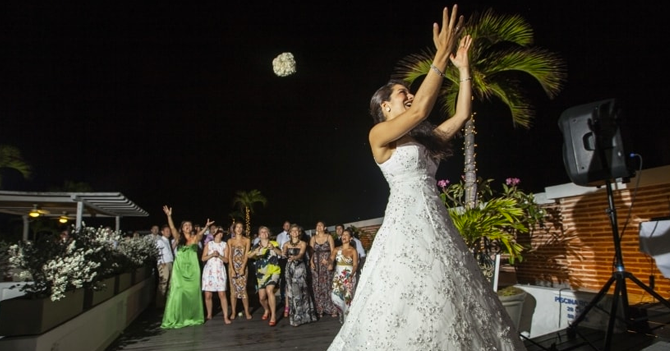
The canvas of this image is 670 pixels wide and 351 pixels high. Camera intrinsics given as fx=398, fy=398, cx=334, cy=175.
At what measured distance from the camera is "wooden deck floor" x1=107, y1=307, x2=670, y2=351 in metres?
3.58

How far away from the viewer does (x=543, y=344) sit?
11.9ft

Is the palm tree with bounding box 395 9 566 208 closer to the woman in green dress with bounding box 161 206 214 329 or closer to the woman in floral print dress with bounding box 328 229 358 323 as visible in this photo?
the woman in floral print dress with bounding box 328 229 358 323

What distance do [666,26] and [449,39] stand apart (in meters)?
11.1

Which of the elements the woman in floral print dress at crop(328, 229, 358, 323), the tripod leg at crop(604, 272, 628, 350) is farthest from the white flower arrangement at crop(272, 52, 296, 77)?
the tripod leg at crop(604, 272, 628, 350)

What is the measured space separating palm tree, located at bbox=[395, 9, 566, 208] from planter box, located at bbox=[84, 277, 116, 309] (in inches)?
188

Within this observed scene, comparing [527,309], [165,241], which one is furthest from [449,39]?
[165,241]

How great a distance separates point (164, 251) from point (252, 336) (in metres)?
4.84

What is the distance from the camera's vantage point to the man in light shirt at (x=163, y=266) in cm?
933

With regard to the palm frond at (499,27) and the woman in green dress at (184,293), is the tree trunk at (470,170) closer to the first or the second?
the palm frond at (499,27)

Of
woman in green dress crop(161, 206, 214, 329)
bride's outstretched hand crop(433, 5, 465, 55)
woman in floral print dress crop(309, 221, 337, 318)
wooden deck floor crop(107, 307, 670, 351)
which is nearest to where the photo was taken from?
bride's outstretched hand crop(433, 5, 465, 55)

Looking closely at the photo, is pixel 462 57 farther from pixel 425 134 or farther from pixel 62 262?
pixel 62 262

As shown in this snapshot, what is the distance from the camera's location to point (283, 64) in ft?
39.4

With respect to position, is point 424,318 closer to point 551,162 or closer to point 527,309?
point 527,309

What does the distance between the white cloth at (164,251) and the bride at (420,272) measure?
909 cm
